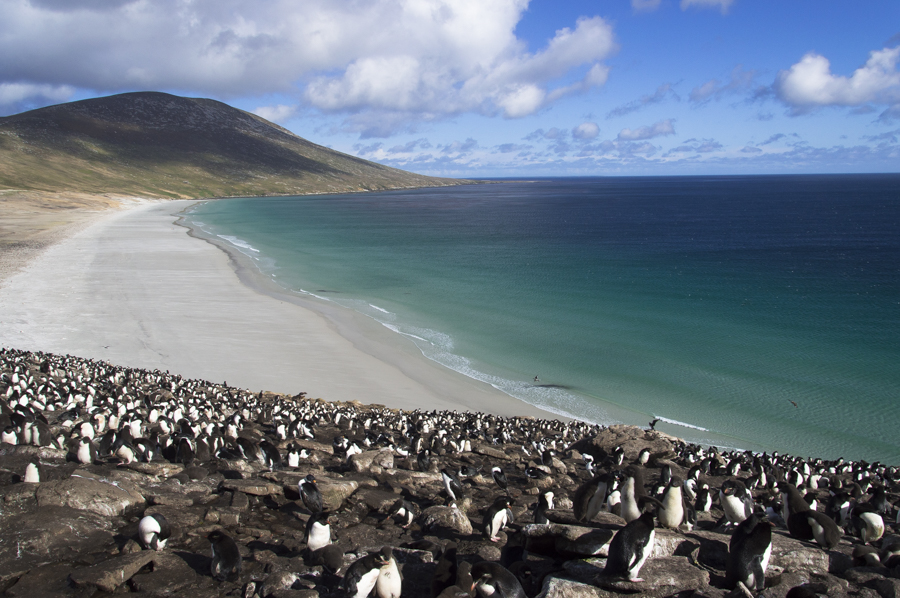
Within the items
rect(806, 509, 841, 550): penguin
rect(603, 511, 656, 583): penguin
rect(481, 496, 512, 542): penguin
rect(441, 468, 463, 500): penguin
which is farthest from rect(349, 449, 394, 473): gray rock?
rect(806, 509, 841, 550): penguin

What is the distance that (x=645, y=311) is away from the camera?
129 ft

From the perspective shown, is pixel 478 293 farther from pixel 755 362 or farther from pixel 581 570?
pixel 581 570

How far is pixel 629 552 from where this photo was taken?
5262 mm

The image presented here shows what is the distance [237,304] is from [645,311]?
1146 inches

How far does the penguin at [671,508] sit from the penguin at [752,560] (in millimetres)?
1207

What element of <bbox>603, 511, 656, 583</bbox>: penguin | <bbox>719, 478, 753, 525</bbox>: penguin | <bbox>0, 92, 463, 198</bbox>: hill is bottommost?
<bbox>719, 478, 753, 525</bbox>: penguin

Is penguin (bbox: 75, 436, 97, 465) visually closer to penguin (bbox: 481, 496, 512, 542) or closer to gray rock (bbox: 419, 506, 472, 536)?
gray rock (bbox: 419, 506, 472, 536)

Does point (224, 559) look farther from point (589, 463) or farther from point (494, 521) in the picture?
point (589, 463)

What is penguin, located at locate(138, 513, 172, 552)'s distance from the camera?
6.69 m

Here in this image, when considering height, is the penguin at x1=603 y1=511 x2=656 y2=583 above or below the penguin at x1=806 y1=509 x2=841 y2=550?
above

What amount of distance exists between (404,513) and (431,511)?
41cm

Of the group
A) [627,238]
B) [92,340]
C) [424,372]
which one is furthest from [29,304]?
[627,238]

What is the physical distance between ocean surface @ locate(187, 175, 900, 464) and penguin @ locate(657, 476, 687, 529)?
16.1 metres

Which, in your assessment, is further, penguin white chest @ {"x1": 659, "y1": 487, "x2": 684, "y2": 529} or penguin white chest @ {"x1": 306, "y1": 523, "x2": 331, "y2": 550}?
penguin white chest @ {"x1": 659, "y1": 487, "x2": 684, "y2": 529}
